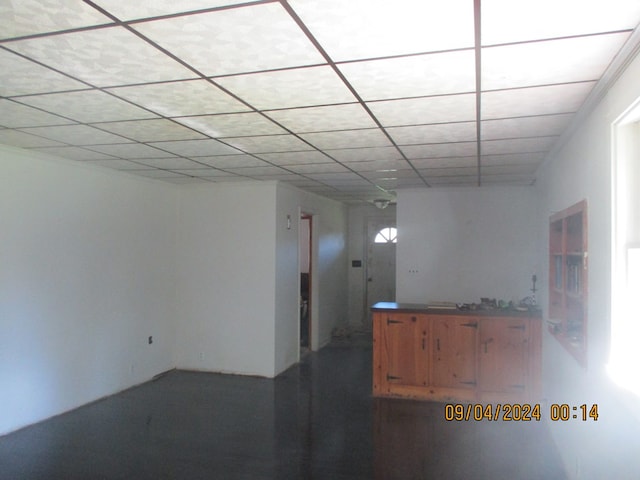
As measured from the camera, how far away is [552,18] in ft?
5.25

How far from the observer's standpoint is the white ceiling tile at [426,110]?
2.52 m

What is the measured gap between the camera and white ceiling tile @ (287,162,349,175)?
14.7 feet

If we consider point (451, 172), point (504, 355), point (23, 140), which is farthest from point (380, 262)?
point (23, 140)

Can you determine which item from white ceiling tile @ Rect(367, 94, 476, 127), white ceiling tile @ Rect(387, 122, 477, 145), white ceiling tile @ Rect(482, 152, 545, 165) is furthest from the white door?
white ceiling tile @ Rect(367, 94, 476, 127)

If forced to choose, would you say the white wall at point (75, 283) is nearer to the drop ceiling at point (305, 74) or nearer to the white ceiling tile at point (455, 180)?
the drop ceiling at point (305, 74)

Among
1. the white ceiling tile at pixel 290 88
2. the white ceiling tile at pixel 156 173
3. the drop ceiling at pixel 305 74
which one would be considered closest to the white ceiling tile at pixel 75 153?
the drop ceiling at pixel 305 74

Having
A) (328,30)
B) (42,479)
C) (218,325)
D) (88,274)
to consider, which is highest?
(328,30)

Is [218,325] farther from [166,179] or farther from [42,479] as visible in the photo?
[42,479]

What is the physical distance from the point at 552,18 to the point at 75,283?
4.34 meters

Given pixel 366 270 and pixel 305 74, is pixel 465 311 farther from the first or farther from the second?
pixel 366 270

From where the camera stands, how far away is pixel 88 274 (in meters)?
4.57

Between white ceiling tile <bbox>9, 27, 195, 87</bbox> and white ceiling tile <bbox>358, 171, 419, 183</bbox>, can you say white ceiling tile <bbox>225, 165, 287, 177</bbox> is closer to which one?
white ceiling tile <bbox>358, 171, 419, 183</bbox>

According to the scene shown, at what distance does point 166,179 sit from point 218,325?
6.12 feet

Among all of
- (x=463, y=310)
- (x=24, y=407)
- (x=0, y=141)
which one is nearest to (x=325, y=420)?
(x=463, y=310)
